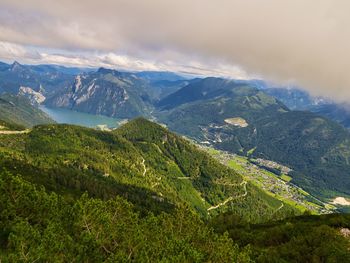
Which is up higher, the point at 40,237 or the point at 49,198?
the point at 40,237

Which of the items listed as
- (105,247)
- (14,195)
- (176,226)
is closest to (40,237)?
(105,247)

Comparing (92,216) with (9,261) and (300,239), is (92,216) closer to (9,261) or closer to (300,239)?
(9,261)

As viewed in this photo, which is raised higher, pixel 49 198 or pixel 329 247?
pixel 49 198

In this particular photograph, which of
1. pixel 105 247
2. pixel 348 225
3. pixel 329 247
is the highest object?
pixel 105 247

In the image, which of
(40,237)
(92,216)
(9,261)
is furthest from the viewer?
(92,216)

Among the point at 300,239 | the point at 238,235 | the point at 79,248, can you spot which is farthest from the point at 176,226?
the point at 238,235

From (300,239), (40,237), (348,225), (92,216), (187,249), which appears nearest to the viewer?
(40,237)

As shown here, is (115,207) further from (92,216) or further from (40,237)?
(40,237)

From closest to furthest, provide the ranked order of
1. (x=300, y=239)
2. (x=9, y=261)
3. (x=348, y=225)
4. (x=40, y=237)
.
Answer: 1. (x=9, y=261)
2. (x=40, y=237)
3. (x=300, y=239)
4. (x=348, y=225)

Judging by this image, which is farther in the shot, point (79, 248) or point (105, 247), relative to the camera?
point (105, 247)
